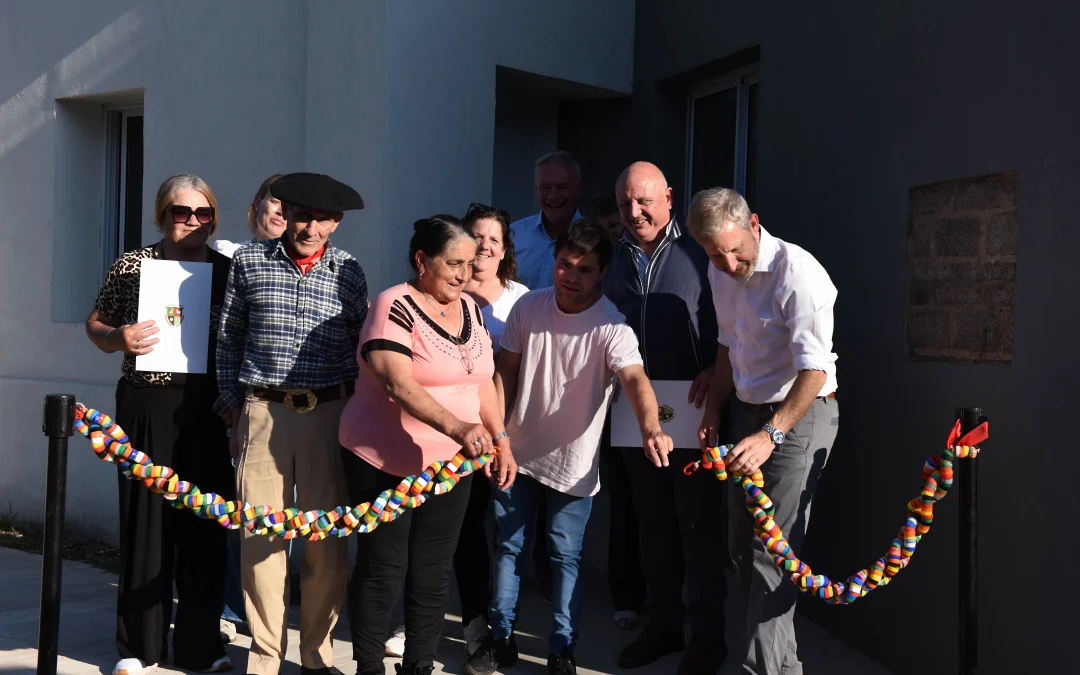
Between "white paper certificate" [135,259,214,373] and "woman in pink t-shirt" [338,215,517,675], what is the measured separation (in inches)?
28.4

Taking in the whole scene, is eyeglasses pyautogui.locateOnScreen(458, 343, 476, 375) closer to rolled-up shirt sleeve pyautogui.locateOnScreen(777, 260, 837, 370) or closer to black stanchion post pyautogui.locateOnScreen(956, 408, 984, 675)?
rolled-up shirt sleeve pyautogui.locateOnScreen(777, 260, 837, 370)

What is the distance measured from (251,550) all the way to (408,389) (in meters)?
0.98

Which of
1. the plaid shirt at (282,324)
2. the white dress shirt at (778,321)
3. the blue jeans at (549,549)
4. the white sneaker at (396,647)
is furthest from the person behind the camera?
the white sneaker at (396,647)

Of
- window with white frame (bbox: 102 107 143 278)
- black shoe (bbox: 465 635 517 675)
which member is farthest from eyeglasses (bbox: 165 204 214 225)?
window with white frame (bbox: 102 107 143 278)

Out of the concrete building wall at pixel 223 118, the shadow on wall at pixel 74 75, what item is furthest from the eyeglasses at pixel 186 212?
the shadow on wall at pixel 74 75

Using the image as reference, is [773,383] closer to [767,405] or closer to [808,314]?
[767,405]

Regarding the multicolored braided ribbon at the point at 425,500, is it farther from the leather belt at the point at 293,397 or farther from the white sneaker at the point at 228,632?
the white sneaker at the point at 228,632

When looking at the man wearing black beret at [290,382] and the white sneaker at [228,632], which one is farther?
the white sneaker at [228,632]

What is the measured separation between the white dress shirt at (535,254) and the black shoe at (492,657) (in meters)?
1.82

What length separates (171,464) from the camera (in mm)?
4332

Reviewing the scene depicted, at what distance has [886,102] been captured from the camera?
460 cm

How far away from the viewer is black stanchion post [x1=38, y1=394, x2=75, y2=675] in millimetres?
3402

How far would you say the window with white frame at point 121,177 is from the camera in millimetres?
7777

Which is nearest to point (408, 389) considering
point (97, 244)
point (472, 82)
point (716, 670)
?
point (716, 670)
